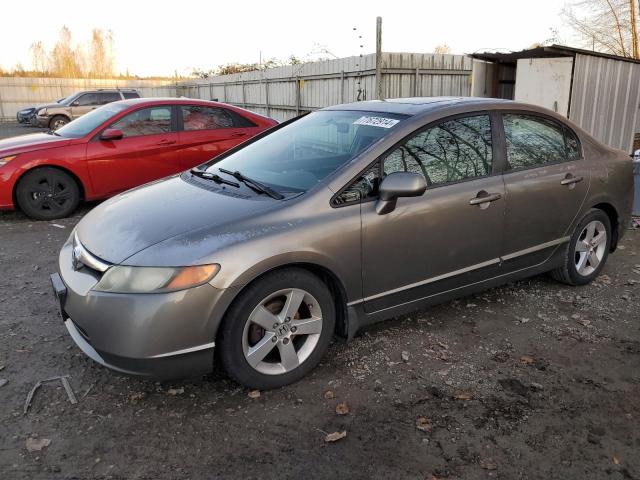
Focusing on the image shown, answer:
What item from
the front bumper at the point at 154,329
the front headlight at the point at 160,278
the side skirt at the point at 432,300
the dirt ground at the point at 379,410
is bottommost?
the dirt ground at the point at 379,410

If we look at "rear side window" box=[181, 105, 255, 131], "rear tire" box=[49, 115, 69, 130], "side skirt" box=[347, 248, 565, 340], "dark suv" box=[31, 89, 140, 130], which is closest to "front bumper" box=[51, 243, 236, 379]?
"side skirt" box=[347, 248, 565, 340]

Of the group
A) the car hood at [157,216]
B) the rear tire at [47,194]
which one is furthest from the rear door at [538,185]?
the rear tire at [47,194]

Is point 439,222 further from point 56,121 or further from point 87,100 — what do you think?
point 87,100

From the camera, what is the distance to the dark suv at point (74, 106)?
20.6 m

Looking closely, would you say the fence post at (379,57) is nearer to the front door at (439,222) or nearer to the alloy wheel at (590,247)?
the alloy wheel at (590,247)

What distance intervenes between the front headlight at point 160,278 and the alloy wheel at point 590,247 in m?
3.26

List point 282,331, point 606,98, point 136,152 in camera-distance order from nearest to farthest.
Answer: point 282,331, point 136,152, point 606,98

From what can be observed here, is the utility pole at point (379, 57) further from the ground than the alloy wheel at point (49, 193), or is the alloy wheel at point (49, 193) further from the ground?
the utility pole at point (379, 57)

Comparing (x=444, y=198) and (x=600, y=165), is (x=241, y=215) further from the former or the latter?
(x=600, y=165)

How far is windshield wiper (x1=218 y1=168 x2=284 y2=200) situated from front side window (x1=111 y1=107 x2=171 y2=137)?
13.2ft

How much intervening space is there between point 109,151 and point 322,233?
497 centimetres

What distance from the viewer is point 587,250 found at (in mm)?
4539

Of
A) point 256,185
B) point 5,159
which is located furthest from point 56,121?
point 256,185

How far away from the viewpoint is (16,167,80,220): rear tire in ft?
22.0
